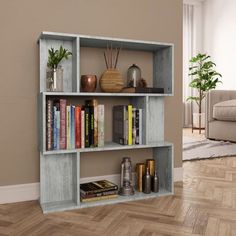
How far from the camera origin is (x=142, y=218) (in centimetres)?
163

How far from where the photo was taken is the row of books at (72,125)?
69.3 inches

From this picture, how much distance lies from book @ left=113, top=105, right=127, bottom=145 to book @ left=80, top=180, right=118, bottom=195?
0.29 metres

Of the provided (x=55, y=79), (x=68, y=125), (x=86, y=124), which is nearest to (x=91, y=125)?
(x=86, y=124)

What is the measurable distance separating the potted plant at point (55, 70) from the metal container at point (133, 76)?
47cm

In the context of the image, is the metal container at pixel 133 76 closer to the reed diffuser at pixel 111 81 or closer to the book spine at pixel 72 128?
the reed diffuser at pixel 111 81

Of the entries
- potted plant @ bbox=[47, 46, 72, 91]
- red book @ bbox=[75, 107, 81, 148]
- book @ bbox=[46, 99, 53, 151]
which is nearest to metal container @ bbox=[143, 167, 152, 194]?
red book @ bbox=[75, 107, 81, 148]

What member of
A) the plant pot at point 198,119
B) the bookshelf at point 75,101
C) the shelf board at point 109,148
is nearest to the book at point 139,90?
the bookshelf at point 75,101

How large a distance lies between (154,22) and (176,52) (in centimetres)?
29

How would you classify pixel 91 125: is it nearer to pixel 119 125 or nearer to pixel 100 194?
pixel 119 125

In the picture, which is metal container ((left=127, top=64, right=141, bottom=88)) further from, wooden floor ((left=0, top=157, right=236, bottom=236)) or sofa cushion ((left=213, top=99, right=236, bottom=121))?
sofa cushion ((left=213, top=99, right=236, bottom=121))

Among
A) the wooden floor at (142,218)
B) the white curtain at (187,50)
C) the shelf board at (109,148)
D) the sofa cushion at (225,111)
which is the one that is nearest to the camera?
the wooden floor at (142,218)

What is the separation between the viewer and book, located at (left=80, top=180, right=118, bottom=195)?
6.14ft

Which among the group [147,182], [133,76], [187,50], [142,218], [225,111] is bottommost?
[142,218]

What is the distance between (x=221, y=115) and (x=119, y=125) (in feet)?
8.10
